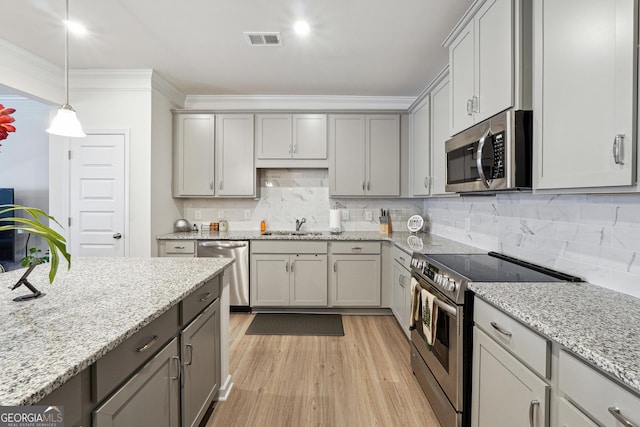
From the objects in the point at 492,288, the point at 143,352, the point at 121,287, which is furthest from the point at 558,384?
the point at 121,287

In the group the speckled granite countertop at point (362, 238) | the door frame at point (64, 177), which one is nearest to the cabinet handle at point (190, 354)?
the speckled granite countertop at point (362, 238)

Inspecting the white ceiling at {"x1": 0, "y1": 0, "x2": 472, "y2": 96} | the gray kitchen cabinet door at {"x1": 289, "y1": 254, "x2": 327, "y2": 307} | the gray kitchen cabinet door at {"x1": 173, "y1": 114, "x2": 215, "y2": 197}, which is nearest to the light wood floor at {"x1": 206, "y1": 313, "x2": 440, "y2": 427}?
the gray kitchen cabinet door at {"x1": 289, "y1": 254, "x2": 327, "y2": 307}

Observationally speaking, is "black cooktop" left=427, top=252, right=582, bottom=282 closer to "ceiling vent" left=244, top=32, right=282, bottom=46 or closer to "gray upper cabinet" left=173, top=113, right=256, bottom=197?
"ceiling vent" left=244, top=32, right=282, bottom=46

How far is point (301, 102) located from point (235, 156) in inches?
43.3

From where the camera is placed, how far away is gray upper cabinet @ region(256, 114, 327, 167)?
3836mm

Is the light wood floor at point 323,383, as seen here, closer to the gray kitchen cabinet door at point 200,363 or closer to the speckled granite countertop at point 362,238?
the gray kitchen cabinet door at point 200,363

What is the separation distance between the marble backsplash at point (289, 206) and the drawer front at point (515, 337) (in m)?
2.68

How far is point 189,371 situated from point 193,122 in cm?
316

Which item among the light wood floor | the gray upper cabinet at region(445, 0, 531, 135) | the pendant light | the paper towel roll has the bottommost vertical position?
the light wood floor

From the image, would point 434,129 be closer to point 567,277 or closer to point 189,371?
point 567,277

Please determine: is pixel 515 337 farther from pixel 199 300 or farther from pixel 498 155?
pixel 199 300

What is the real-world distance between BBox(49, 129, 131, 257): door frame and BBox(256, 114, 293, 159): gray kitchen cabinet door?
1.44 meters

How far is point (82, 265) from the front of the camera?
74.0 inches

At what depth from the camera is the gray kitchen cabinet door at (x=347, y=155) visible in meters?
3.83
